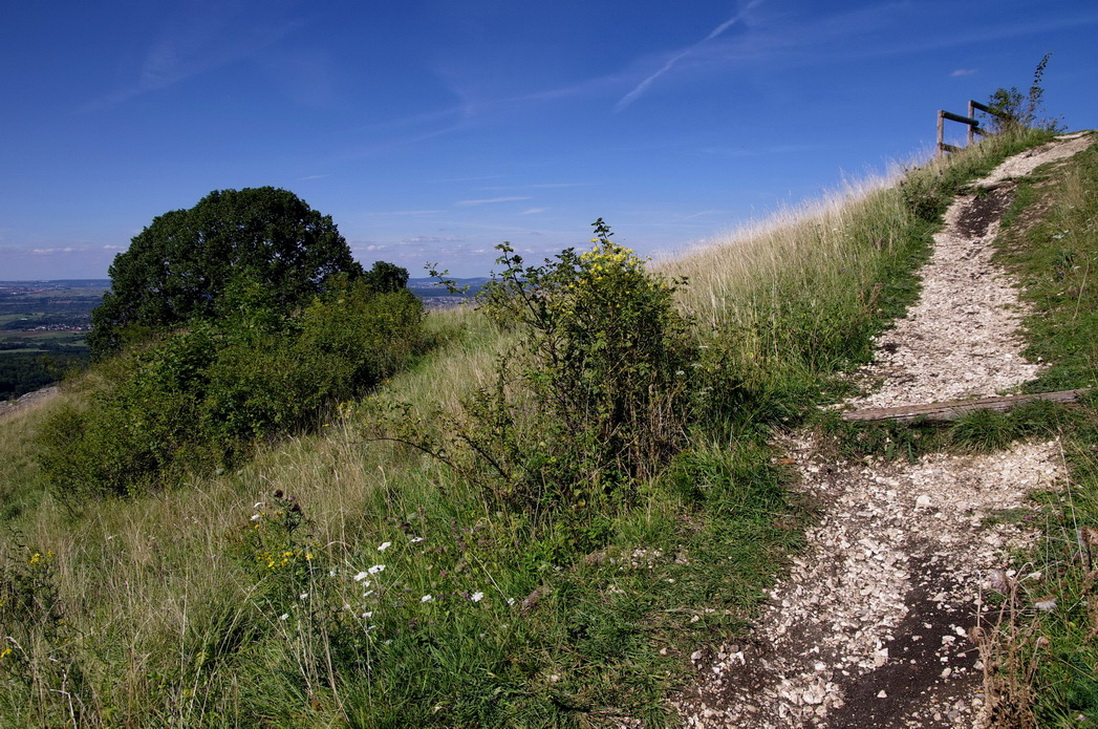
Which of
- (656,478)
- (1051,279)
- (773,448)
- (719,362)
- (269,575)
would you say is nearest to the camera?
(269,575)

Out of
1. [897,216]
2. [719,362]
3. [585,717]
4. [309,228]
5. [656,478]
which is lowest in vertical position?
[585,717]

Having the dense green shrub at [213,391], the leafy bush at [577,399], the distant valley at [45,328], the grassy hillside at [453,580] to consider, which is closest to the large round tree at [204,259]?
the distant valley at [45,328]

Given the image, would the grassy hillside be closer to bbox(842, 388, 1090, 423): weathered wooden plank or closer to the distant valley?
bbox(842, 388, 1090, 423): weathered wooden plank

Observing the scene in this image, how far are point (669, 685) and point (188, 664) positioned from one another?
2412 millimetres

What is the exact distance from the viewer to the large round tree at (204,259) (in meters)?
18.8

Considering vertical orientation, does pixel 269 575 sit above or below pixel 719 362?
below

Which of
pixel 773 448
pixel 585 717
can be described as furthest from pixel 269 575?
pixel 773 448

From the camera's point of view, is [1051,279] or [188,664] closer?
[188,664]

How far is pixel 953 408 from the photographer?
411 centimetres

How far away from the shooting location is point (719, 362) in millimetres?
4879

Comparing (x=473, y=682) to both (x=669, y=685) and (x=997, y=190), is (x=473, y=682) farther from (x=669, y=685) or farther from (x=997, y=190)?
(x=997, y=190)

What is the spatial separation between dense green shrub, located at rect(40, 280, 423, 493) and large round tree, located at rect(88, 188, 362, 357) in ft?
23.6

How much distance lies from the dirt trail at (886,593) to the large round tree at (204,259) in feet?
59.3

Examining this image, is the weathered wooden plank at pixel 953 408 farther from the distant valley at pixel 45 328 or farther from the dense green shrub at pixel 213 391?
the dense green shrub at pixel 213 391
